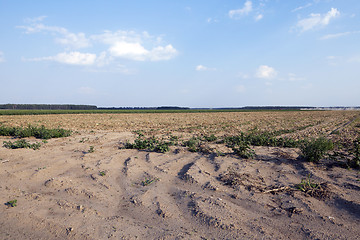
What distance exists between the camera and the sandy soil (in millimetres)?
3107

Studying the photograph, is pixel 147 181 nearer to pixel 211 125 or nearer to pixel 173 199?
pixel 173 199

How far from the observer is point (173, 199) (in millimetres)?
4129

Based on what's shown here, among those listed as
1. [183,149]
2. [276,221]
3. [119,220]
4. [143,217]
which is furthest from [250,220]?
[183,149]

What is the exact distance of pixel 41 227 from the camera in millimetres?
3166

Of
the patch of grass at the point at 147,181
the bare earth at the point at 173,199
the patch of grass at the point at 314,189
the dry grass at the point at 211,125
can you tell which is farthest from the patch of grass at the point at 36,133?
the patch of grass at the point at 314,189

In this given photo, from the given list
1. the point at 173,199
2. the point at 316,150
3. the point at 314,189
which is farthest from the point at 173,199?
the point at 316,150

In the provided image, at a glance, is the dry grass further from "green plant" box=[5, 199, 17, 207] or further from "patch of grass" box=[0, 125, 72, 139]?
"green plant" box=[5, 199, 17, 207]

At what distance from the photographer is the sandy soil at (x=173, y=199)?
10.2 ft

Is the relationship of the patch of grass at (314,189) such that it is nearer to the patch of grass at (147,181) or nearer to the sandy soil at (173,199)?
the sandy soil at (173,199)

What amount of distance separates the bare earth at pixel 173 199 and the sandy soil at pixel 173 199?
14 millimetres

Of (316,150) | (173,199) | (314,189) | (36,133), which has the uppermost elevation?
(316,150)

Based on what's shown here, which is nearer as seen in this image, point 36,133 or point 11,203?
point 11,203

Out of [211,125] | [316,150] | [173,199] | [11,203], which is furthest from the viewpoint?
[211,125]

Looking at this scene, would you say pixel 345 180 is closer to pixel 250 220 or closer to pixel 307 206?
pixel 307 206
